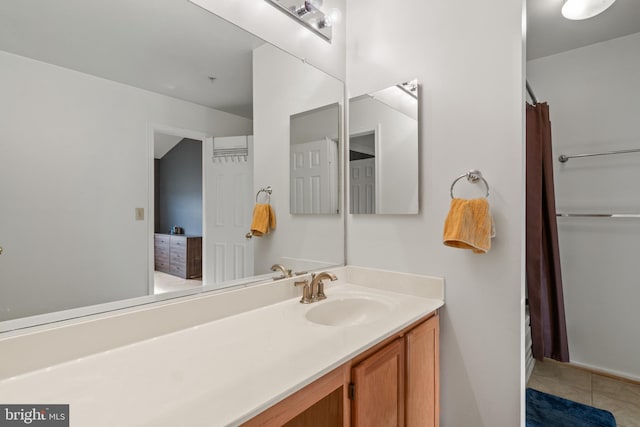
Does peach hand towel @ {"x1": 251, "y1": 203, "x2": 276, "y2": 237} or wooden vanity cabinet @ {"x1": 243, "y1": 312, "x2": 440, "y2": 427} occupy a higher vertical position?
peach hand towel @ {"x1": 251, "y1": 203, "x2": 276, "y2": 237}

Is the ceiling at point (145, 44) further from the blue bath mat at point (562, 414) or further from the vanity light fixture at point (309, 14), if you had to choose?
the blue bath mat at point (562, 414)

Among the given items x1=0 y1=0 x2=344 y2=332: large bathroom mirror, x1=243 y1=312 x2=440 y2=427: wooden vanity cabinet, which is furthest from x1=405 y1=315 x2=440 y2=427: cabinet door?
x1=0 y1=0 x2=344 y2=332: large bathroom mirror

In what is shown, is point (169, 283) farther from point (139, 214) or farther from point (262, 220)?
point (262, 220)

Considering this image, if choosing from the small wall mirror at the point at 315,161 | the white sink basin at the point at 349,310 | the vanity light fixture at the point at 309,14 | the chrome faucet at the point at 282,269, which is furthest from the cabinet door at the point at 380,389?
the vanity light fixture at the point at 309,14

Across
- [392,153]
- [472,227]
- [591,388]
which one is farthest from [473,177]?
[591,388]

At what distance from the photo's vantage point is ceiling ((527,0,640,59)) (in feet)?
6.17

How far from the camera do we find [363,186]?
1722 millimetres

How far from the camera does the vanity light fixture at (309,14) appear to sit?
146cm

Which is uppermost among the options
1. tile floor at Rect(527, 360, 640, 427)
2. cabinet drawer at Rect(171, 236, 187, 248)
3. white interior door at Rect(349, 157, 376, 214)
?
white interior door at Rect(349, 157, 376, 214)

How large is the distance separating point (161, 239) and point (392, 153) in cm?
113

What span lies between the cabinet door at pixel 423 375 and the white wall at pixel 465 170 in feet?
0.37

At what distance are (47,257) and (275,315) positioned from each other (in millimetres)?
749

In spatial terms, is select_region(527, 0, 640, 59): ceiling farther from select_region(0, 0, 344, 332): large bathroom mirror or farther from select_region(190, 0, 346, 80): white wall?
select_region(0, 0, 344, 332): large bathroom mirror

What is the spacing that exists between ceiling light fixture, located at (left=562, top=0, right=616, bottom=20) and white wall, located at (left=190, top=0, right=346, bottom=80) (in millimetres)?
1178
